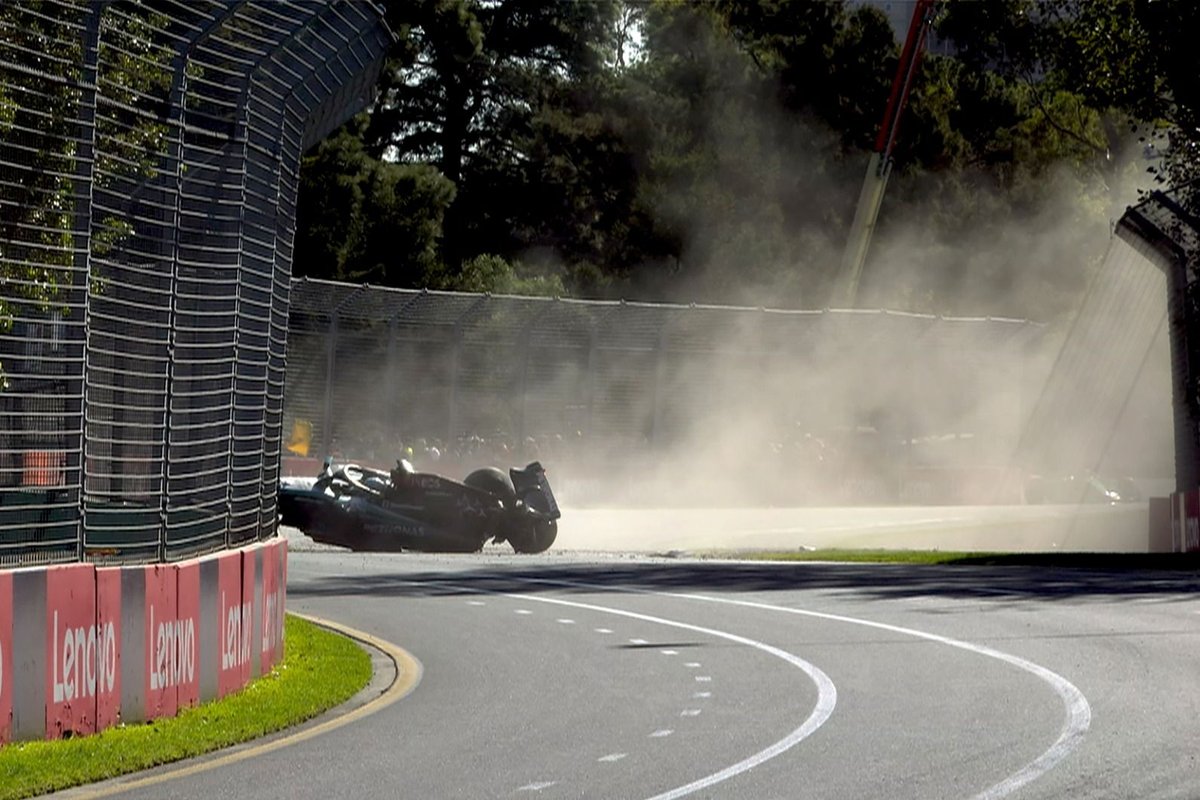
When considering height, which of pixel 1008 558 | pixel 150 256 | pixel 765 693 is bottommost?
pixel 765 693

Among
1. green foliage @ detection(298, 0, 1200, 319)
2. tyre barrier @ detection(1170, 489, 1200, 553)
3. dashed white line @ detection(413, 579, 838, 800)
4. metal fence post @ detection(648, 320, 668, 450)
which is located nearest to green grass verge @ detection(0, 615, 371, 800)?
dashed white line @ detection(413, 579, 838, 800)

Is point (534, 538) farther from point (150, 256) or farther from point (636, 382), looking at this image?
point (150, 256)

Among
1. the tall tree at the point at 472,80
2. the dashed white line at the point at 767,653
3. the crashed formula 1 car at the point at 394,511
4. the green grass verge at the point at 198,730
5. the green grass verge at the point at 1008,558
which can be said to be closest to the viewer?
the green grass verge at the point at 198,730

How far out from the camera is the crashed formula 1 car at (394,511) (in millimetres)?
28531

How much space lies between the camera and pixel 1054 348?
49.4 meters

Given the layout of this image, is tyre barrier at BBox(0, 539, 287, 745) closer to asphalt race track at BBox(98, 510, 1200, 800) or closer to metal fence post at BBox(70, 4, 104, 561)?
metal fence post at BBox(70, 4, 104, 561)

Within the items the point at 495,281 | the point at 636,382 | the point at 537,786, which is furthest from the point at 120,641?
the point at 495,281

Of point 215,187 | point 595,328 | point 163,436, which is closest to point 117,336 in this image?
point 163,436

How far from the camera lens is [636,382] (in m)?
44.1

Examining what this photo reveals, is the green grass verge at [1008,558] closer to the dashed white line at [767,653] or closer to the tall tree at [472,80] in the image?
the dashed white line at [767,653]

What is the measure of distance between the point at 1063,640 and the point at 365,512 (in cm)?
1534

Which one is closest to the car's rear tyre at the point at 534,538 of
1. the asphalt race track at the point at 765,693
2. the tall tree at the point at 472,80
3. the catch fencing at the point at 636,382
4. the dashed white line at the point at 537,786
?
the asphalt race track at the point at 765,693

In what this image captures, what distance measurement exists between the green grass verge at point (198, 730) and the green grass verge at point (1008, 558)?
13.6 meters

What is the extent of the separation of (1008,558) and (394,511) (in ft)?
28.5
